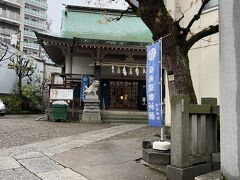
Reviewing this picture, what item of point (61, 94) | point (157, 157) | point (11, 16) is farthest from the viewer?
point (11, 16)

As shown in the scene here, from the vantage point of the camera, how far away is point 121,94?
22.3 m

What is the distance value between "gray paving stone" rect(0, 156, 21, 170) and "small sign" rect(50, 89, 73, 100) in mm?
11287

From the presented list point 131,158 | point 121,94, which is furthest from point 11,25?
point 131,158

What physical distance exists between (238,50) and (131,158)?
13.3ft

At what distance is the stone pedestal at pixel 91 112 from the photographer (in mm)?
17500

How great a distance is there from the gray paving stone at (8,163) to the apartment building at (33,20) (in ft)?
208

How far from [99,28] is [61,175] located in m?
18.2

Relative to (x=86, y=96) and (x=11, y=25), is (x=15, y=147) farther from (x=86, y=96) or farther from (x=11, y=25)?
(x=11, y=25)

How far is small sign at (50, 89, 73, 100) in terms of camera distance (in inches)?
721

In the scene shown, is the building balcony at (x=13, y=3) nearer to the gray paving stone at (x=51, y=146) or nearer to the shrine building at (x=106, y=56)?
the shrine building at (x=106, y=56)

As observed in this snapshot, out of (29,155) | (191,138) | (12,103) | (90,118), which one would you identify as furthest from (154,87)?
(12,103)

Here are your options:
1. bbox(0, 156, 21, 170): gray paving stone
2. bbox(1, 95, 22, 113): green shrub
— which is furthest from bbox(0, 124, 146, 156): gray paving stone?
bbox(1, 95, 22, 113): green shrub

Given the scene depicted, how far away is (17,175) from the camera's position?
5.71m

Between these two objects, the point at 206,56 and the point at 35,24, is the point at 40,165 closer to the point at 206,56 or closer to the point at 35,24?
the point at 206,56
